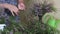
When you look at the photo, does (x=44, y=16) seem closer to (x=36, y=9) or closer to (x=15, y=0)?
(x=36, y=9)

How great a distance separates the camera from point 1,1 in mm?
1610

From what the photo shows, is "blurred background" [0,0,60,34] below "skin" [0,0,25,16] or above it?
below

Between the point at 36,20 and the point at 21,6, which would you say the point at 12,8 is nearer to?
the point at 21,6

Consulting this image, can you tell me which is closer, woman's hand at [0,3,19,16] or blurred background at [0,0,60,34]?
blurred background at [0,0,60,34]

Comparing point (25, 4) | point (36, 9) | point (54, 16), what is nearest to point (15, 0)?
point (25, 4)

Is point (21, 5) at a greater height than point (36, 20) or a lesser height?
greater

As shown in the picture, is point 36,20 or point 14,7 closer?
point 36,20

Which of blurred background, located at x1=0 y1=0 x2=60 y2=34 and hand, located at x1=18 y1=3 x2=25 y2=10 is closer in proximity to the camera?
blurred background, located at x1=0 y1=0 x2=60 y2=34

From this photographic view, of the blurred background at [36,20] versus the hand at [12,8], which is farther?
the hand at [12,8]

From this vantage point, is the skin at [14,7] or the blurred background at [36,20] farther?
the skin at [14,7]

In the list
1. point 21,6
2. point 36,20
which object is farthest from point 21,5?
point 36,20

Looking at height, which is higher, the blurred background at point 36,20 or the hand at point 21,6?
the hand at point 21,6

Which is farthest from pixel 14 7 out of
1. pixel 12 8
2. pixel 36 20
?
pixel 36 20

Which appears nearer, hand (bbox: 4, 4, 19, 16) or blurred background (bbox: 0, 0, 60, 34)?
blurred background (bbox: 0, 0, 60, 34)
